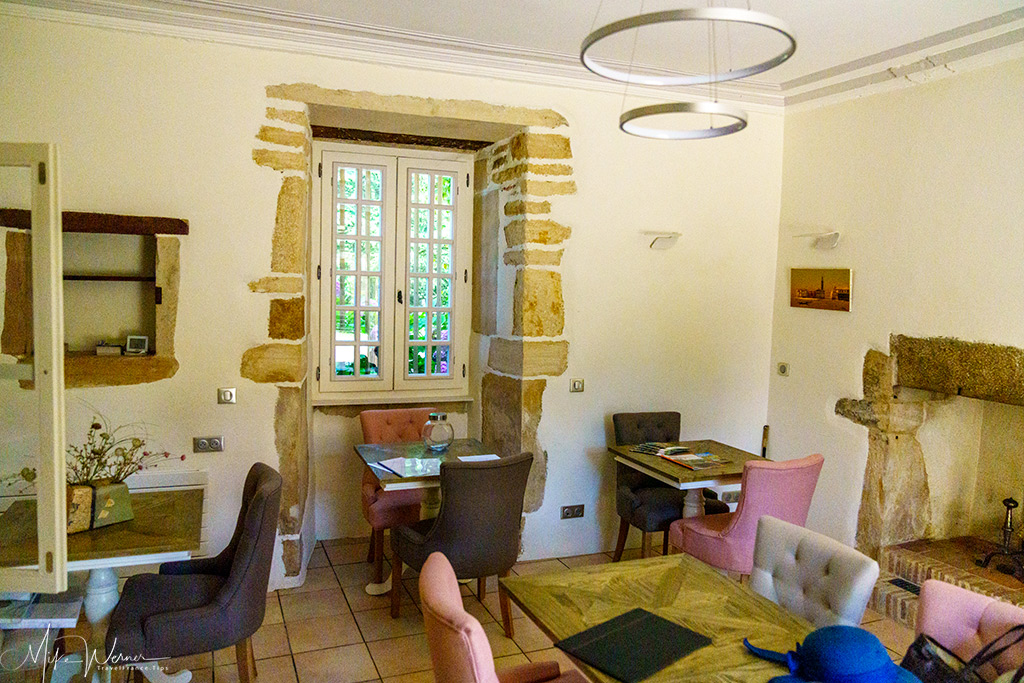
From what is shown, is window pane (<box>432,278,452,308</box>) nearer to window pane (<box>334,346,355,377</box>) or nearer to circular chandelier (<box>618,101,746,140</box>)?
window pane (<box>334,346,355,377</box>)

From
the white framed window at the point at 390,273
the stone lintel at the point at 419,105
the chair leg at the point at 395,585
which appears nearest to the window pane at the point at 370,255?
the white framed window at the point at 390,273

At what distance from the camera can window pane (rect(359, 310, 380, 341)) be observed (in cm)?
493

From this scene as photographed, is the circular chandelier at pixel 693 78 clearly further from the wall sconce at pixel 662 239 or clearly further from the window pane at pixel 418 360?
the window pane at pixel 418 360

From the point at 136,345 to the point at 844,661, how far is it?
3258mm

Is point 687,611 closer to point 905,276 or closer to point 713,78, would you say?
point 713,78

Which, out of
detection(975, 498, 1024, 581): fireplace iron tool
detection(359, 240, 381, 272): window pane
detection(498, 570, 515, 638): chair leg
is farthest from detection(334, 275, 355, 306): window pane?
detection(975, 498, 1024, 581): fireplace iron tool

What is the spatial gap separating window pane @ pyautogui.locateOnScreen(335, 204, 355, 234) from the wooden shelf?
1.37 metres

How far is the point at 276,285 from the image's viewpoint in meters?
3.83

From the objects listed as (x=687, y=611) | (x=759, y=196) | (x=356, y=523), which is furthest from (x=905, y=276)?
(x=356, y=523)

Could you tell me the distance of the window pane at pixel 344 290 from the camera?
484 centimetres

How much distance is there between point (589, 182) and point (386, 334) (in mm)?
1641

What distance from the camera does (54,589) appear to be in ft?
6.79

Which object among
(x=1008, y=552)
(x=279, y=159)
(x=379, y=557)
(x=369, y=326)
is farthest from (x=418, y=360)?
(x=1008, y=552)

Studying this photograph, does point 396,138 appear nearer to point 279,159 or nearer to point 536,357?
point 279,159
